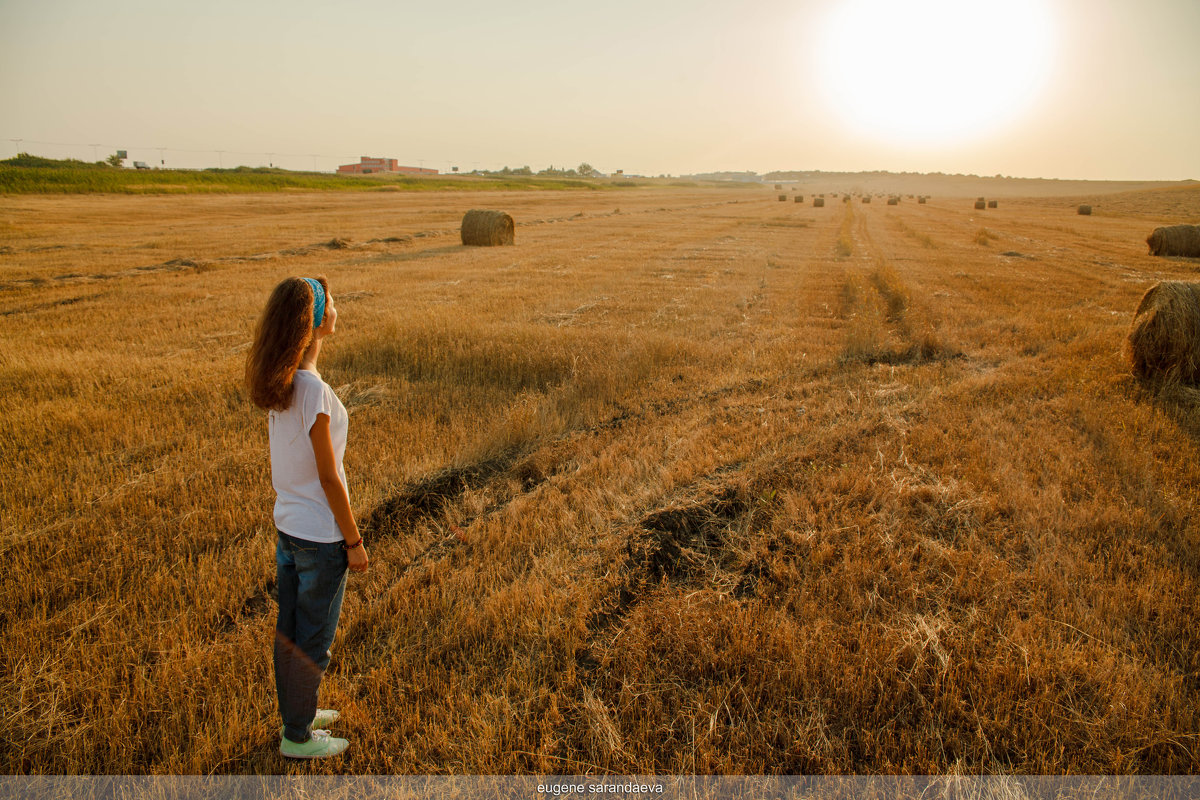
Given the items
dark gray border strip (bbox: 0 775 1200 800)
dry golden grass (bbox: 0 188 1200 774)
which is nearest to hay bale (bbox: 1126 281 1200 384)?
dry golden grass (bbox: 0 188 1200 774)

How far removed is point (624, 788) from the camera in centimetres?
244

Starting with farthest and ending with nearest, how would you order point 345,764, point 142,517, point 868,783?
point 142,517 → point 345,764 → point 868,783

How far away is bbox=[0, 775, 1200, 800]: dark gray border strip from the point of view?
2389mm

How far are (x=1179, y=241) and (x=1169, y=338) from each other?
19514mm

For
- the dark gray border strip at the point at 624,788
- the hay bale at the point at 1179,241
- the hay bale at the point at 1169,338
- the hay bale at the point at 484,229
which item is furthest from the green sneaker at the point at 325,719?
the hay bale at the point at 1179,241

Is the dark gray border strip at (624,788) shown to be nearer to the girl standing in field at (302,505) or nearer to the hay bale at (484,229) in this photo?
the girl standing in field at (302,505)

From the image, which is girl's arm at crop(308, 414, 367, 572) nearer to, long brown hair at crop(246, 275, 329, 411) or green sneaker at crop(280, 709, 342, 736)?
long brown hair at crop(246, 275, 329, 411)

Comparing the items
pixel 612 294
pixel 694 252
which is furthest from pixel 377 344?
pixel 694 252

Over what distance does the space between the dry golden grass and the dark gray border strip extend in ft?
0.22

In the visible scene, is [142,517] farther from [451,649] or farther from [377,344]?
[377,344]

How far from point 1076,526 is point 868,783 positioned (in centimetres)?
287

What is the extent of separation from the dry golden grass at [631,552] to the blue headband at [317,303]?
1.77m

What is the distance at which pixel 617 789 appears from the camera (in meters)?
2.43

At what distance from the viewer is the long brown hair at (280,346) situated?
8.20 feet
